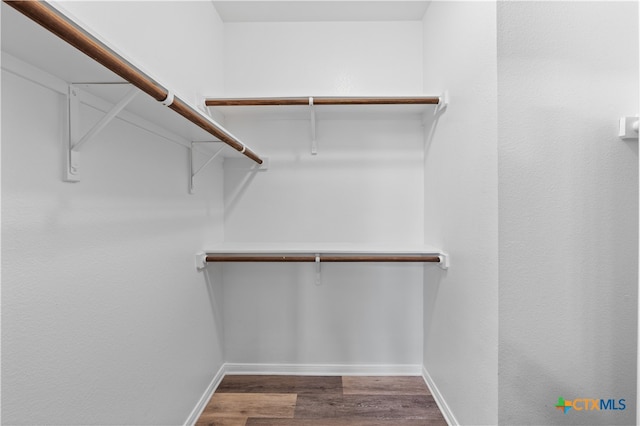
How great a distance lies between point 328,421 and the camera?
1.60 meters

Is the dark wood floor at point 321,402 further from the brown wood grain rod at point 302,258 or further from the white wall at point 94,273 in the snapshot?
the brown wood grain rod at point 302,258

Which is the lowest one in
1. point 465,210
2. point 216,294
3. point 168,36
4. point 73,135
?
point 216,294

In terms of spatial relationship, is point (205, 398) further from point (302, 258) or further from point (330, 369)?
point (302, 258)

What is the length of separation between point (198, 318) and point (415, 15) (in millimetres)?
2101

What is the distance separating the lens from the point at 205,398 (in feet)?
5.67

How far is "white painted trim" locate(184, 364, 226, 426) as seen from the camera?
1565mm

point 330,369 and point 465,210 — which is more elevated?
point 465,210

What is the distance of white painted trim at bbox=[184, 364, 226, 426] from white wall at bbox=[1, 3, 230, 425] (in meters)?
0.06

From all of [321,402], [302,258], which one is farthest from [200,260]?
[321,402]

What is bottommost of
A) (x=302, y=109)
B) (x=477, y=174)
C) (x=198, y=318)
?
(x=198, y=318)

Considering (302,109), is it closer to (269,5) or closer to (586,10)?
(269,5)

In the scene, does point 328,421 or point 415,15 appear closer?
point 328,421

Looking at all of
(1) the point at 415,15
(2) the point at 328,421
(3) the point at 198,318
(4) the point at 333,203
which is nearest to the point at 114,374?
(3) the point at 198,318

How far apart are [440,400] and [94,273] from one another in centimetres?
168
